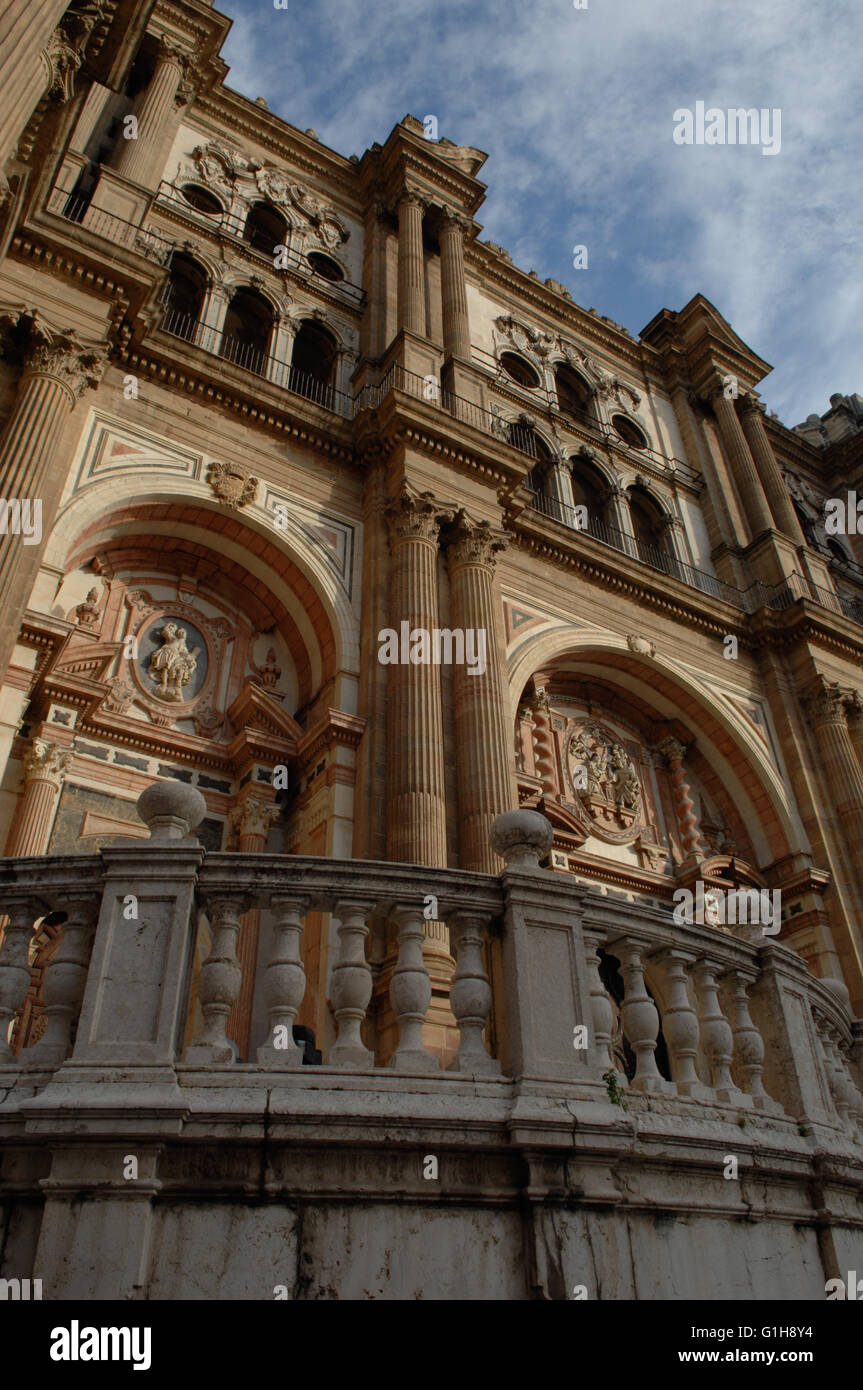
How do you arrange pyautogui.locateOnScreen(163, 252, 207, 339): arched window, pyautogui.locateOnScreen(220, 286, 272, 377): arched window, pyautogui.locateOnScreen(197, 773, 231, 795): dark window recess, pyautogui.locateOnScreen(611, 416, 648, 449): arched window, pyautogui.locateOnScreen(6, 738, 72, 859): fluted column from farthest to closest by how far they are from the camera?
pyautogui.locateOnScreen(611, 416, 648, 449): arched window
pyautogui.locateOnScreen(220, 286, 272, 377): arched window
pyautogui.locateOnScreen(163, 252, 207, 339): arched window
pyautogui.locateOnScreen(197, 773, 231, 795): dark window recess
pyautogui.locateOnScreen(6, 738, 72, 859): fluted column

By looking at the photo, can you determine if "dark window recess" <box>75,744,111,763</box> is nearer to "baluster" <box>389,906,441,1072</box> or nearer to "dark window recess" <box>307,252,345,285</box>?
"baluster" <box>389,906,441,1072</box>

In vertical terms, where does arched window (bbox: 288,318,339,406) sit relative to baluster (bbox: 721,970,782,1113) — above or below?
above

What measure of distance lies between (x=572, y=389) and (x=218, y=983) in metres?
21.9

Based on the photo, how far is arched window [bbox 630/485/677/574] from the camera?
22448 millimetres

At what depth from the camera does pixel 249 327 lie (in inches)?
737

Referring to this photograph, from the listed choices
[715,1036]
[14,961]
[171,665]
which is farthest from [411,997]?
[171,665]

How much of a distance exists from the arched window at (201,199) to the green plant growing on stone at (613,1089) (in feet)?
60.4

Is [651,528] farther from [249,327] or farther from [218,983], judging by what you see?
[218,983]

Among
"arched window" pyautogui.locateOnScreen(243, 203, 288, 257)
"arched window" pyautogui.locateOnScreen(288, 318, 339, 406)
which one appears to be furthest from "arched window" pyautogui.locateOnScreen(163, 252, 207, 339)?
"arched window" pyautogui.locateOnScreen(243, 203, 288, 257)

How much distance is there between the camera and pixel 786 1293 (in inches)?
228

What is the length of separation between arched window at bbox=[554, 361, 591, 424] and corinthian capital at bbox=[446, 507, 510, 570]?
31.3 ft

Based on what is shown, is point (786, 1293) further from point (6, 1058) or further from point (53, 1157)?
point (6, 1058)

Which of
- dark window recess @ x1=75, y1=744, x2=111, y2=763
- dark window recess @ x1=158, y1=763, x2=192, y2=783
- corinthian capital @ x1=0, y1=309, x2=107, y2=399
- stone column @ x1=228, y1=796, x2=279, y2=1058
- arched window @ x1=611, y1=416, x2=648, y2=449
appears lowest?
stone column @ x1=228, y1=796, x2=279, y2=1058

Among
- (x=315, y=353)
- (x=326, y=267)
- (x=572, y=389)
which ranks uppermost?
(x=572, y=389)
